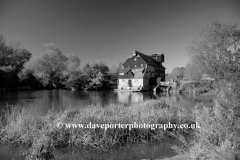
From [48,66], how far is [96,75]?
55.9 ft

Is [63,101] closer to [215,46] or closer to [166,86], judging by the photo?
[215,46]

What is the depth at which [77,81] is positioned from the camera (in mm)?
42156

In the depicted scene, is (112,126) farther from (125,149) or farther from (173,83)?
(173,83)

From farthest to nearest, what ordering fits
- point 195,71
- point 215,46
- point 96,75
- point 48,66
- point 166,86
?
1. point 48,66
2. point 96,75
3. point 166,86
4. point 195,71
5. point 215,46

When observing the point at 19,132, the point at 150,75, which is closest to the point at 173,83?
the point at 150,75

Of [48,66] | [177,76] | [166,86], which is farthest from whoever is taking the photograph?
[177,76]

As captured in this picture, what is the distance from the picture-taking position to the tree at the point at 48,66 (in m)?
39.3

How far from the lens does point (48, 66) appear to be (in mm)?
43094

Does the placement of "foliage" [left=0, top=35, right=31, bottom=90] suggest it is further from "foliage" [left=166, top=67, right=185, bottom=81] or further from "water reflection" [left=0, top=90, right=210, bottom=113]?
"foliage" [left=166, top=67, right=185, bottom=81]

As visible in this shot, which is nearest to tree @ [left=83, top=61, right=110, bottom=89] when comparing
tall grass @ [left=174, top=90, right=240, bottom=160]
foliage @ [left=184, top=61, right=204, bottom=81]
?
foliage @ [left=184, top=61, right=204, bottom=81]

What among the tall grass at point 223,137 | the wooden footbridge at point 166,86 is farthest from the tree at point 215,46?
the wooden footbridge at point 166,86

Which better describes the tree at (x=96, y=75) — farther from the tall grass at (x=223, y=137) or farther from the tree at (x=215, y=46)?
the tall grass at (x=223, y=137)

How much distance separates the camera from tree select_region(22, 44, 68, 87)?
39297 mm

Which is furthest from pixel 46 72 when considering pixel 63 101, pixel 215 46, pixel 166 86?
pixel 215 46
